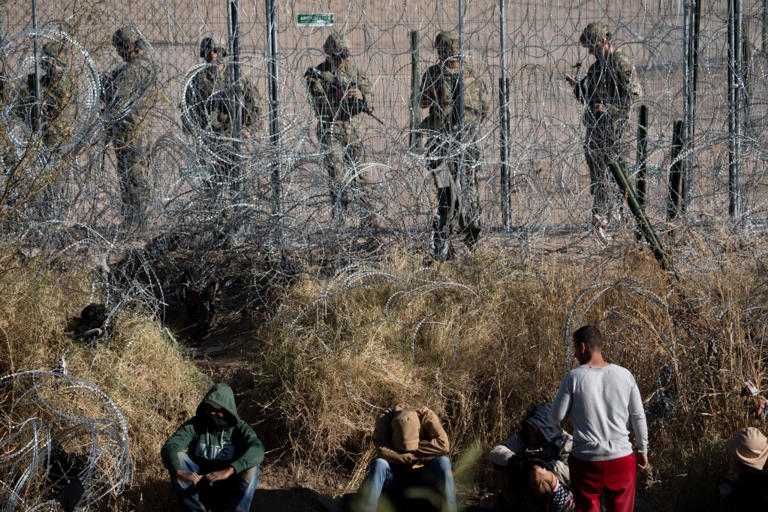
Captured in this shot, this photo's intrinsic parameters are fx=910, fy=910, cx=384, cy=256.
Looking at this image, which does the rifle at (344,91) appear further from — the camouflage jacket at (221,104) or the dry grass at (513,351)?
the dry grass at (513,351)

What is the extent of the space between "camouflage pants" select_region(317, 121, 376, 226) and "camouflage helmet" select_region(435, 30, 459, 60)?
1.02 meters

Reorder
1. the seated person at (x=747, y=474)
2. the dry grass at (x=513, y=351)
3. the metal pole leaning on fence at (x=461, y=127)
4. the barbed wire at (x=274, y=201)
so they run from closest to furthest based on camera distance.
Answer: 1. the seated person at (x=747, y=474)
2. the dry grass at (x=513, y=351)
3. the barbed wire at (x=274, y=201)
4. the metal pole leaning on fence at (x=461, y=127)

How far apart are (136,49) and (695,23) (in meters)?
4.49

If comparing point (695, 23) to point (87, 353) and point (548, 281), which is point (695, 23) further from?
point (87, 353)

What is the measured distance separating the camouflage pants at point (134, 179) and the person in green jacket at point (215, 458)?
249 cm

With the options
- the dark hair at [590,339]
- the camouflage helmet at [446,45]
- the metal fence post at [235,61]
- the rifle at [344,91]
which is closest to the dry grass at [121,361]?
the metal fence post at [235,61]

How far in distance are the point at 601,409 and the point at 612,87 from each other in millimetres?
4423

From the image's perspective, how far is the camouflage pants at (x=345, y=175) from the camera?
6.31 m

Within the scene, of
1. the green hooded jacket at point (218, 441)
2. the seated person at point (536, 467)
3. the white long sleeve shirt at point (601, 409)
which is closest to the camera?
the white long sleeve shirt at point (601, 409)

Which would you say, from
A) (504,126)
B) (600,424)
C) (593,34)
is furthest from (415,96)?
(600,424)

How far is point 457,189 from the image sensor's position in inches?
270

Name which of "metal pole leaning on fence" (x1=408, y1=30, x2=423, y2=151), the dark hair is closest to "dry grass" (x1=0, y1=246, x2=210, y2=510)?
the dark hair

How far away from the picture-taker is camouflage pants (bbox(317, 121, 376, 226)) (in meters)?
6.31

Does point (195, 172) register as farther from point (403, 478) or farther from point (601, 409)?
point (601, 409)
